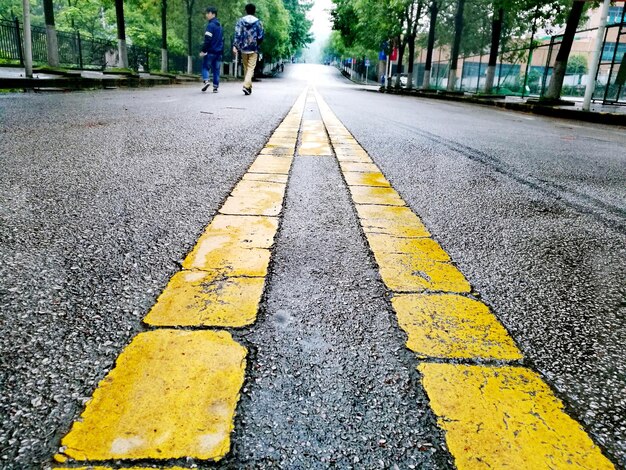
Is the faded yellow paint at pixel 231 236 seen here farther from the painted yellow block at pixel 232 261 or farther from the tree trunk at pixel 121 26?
the tree trunk at pixel 121 26

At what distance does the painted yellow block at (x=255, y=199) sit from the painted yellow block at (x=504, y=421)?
1.28 m

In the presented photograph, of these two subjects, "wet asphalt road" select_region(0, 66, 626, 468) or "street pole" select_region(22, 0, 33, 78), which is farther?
"street pole" select_region(22, 0, 33, 78)

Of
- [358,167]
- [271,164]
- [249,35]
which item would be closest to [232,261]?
[271,164]

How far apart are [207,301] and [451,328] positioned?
2.18ft

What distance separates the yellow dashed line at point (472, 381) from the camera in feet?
2.64

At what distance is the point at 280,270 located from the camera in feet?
4.91

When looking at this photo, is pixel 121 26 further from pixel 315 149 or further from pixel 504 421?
pixel 504 421

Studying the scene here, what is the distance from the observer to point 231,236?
1763mm

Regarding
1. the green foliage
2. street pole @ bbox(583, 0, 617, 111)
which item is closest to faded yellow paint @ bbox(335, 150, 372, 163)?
street pole @ bbox(583, 0, 617, 111)

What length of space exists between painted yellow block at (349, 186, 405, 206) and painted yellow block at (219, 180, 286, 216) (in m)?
0.41

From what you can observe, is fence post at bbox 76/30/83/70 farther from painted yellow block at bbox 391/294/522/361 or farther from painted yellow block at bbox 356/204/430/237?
painted yellow block at bbox 391/294/522/361

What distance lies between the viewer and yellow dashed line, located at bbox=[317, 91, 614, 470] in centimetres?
80

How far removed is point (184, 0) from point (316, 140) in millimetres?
29294

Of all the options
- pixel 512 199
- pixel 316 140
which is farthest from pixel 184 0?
pixel 512 199
